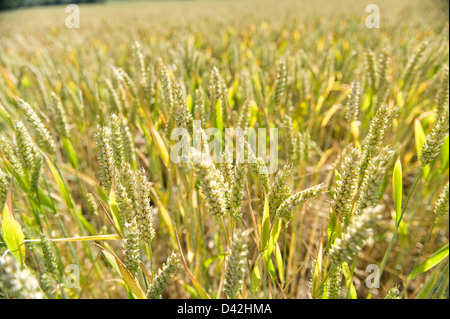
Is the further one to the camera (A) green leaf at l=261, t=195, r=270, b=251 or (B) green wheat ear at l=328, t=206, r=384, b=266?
(A) green leaf at l=261, t=195, r=270, b=251

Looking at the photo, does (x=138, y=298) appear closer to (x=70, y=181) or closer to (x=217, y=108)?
(x=217, y=108)

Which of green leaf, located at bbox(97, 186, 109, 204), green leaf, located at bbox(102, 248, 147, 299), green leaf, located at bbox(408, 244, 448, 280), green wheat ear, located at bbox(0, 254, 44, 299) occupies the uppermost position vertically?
green wheat ear, located at bbox(0, 254, 44, 299)

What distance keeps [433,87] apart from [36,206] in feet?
6.23

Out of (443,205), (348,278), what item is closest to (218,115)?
(348,278)

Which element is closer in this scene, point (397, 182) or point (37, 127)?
point (397, 182)

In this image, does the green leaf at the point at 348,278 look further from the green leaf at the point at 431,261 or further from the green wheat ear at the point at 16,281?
the green wheat ear at the point at 16,281

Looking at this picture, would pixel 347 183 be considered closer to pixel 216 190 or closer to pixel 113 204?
pixel 216 190

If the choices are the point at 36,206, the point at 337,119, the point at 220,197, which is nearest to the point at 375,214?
the point at 220,197

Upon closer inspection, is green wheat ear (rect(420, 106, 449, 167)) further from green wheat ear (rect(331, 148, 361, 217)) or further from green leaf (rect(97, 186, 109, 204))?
green leaf (rect(97, 186, 109, 204))

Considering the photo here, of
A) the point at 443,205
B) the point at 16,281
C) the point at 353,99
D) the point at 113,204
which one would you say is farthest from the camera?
the point at 353,99

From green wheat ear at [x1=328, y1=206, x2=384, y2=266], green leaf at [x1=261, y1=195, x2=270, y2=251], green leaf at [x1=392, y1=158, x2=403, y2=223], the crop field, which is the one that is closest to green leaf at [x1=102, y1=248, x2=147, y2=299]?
the crop field

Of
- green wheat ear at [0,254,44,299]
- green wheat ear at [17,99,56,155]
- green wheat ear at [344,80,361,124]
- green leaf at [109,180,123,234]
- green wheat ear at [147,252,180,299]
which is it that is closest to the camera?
green wheat ear at [0,254,44,299]

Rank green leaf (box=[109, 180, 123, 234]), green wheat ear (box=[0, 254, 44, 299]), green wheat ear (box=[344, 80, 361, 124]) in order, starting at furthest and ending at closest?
green wheat ear (box=[344, 80, 361, 124])
green leaf (box=[109, 180, 123, 234])
green wheat ear (box=[0, 254, 44, 299])

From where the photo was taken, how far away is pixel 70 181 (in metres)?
1.98
